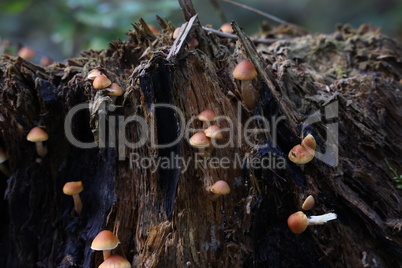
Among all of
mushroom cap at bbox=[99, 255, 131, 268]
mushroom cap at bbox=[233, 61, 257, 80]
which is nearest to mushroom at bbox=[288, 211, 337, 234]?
mushroom cap at bbox=[233, 61, 257, 80]

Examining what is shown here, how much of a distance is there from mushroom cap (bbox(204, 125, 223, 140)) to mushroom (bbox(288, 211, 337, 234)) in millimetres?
1045

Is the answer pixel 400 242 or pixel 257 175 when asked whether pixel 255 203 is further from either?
pixel 400 242

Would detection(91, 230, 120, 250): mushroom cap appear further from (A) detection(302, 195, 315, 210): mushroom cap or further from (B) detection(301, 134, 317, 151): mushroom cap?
(B) detection(301, 134, 317, 151): mushroom cap

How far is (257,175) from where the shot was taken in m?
3.35

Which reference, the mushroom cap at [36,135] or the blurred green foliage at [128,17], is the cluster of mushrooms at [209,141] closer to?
the mushroom cap at [36,135]

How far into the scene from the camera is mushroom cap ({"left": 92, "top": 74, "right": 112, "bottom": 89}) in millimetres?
3418

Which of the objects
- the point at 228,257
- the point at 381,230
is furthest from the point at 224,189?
the point at 381,230

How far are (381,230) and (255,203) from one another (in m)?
1.28

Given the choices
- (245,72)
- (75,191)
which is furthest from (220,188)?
(75,191)

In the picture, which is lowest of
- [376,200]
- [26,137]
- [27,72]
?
[376,200]

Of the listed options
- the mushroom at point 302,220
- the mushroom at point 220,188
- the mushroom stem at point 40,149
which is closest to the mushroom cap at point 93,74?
the mushroom stem at point 40,149

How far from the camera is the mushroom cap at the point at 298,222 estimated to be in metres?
3.11

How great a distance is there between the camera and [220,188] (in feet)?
10.4

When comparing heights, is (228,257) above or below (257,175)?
below
